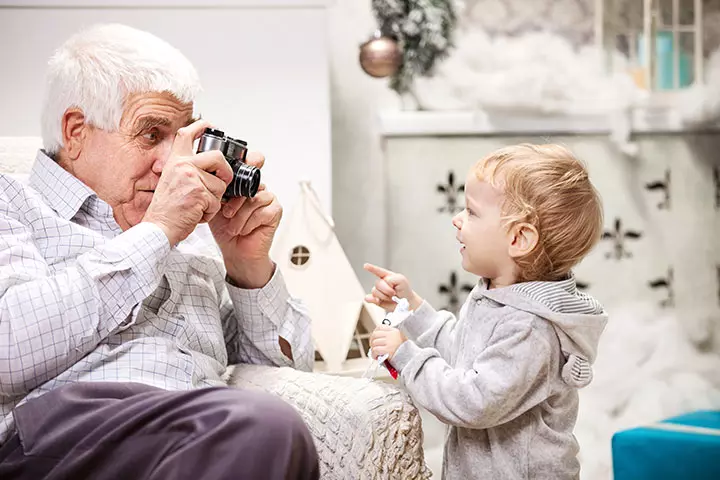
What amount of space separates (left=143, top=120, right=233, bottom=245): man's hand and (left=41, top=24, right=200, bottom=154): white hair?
0.12 meters

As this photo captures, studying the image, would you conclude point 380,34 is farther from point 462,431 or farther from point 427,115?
point 462,431

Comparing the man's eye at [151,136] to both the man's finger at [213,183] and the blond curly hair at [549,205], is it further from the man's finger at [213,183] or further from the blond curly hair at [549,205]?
the blond curly hair at [549,205]

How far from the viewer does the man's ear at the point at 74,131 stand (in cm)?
143

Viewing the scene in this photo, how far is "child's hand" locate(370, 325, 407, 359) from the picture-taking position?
139 centimetres

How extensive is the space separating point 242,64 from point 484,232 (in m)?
1.20

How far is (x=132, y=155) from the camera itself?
1.44 m

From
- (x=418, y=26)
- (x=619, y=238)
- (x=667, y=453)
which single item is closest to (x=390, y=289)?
(x=667, y=453)

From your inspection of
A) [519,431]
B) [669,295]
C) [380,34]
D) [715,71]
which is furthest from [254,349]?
[715,71]

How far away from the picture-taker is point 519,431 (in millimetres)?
1329

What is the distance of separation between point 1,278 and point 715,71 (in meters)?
2.71

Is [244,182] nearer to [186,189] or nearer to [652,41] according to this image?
[186,189]

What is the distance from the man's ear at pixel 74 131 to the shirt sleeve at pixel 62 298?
0.67 ft

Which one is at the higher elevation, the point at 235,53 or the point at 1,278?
the point at 235,53

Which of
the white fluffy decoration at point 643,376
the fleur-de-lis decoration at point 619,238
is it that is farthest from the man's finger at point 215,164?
the fleur-de-lis decoration at point 619,238
